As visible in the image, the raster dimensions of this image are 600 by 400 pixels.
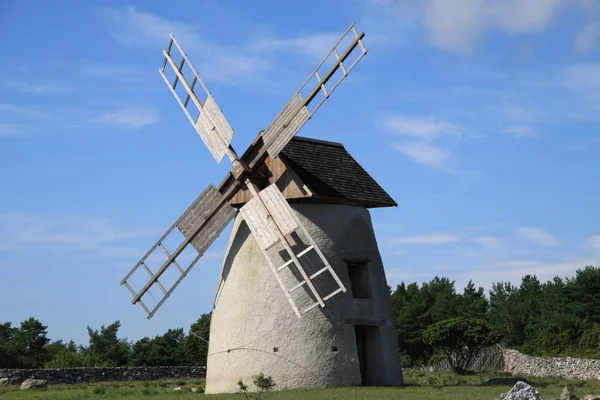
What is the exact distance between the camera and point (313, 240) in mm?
22203

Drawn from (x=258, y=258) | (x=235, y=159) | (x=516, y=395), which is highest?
(x=235, y=159)

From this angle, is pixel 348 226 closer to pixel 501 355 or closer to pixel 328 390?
pixel 328 390

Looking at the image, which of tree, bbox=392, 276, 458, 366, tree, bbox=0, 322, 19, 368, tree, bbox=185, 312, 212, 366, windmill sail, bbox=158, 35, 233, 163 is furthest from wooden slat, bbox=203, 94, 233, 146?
tree, bbox=392, 276, 458, 366

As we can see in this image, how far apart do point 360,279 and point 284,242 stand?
2.99 meters

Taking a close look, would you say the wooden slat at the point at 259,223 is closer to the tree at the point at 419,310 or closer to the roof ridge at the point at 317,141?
the roof ridge at the point at 317,141

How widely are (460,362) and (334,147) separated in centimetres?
1625

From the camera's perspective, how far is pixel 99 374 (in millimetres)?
30844

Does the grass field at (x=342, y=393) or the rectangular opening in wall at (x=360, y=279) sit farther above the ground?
the rectangular opening in wall at (x=360, y=279)

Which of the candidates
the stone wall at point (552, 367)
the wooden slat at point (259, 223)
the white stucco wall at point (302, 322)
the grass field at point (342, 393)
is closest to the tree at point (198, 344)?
the stone wall at point (552, 367)

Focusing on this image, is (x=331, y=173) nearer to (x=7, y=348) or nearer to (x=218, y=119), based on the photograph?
(x=218, y=119)

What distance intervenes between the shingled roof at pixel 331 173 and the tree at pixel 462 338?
586 inches

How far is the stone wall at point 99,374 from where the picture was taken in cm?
2838


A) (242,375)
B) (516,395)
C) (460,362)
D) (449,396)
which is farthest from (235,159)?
(460,362)

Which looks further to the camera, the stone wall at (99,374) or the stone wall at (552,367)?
the stone wall at (552,367)
